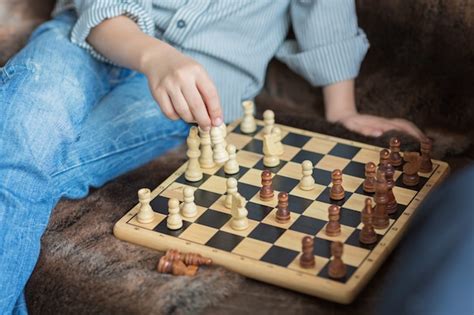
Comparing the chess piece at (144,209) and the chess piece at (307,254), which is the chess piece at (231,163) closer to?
the chess piece at (144,209)

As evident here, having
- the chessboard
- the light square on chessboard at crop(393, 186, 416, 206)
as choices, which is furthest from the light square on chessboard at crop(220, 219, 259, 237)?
the light square on chessboard at crop(393, 186, 416, 206)

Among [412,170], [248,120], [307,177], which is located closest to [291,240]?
[307,177]

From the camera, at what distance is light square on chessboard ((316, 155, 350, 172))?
4.40 feet

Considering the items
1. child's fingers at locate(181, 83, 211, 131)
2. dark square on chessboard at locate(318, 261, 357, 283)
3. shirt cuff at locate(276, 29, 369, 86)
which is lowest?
dark square on chessboard at locate(318, 261, 357, 283)

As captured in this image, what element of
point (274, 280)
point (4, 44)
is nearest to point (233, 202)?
point (274, 280)

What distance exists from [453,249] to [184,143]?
2.10 feet

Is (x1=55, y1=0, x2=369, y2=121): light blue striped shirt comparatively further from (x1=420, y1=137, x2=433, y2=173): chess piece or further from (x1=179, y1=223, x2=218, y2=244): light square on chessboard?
(x1=179, y1=223, x2=218, y2=244): light square on chessboard

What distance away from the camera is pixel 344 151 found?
138cm

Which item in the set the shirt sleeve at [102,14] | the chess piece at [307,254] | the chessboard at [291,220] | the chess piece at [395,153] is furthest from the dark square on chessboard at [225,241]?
the shirt sleeve at [102,14]

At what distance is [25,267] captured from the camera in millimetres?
1173

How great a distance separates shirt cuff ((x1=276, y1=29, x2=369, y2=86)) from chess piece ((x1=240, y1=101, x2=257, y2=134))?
0.52ft

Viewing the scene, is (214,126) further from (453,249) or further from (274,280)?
(453,249)

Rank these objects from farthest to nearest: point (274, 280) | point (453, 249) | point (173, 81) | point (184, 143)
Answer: point (184, 143) → point (173, 81) → point (274, 280) → point (453, 249)

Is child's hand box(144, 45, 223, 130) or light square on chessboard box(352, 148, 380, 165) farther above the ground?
child's hand box(144, 45, 223, 130)
